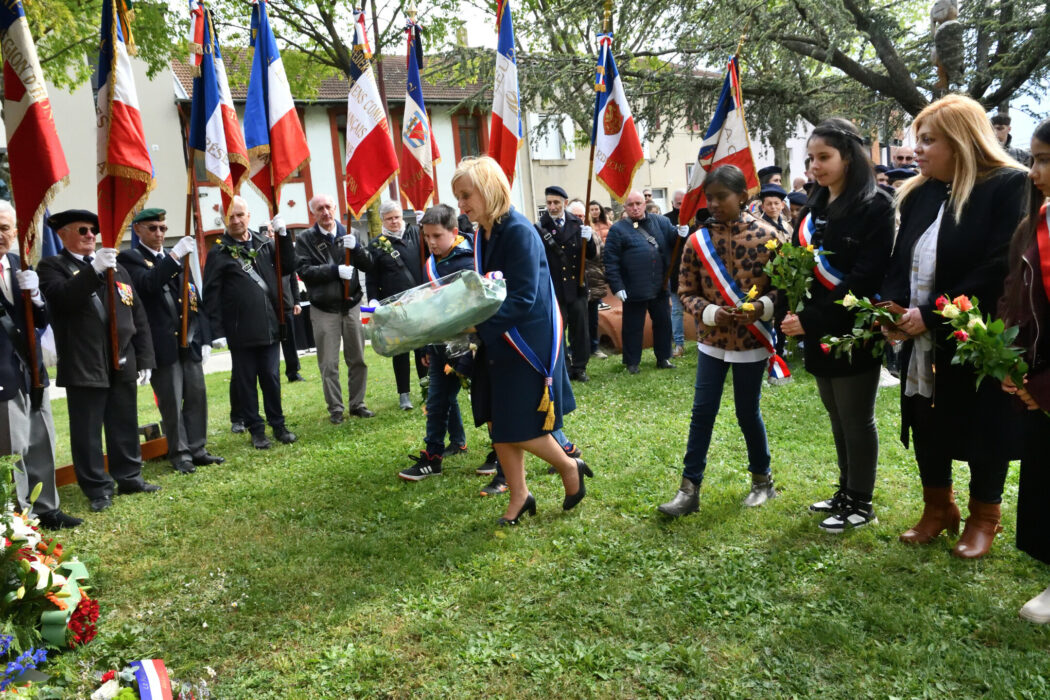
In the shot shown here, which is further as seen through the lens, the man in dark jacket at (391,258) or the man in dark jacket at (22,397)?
the man in dark jacket at (391,258)

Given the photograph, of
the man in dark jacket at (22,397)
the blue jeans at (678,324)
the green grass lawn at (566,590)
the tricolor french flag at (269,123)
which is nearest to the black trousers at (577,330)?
the blue jeans at (678,324)

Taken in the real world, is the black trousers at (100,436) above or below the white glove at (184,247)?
below

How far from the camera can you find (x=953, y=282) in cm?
343

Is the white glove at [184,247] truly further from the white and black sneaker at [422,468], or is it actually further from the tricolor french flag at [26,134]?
the white and black sneaker at [422,468]

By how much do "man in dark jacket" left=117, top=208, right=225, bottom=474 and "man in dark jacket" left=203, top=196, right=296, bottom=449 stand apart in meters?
0.25

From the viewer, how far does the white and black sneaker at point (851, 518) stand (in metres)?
4.07

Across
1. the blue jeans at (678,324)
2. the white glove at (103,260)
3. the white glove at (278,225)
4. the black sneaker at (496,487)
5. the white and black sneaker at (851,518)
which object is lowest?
the black sneaker at (496,487)

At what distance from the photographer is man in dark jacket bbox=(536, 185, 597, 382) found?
909 cm

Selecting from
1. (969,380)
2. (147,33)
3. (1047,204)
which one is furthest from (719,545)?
(147,33)

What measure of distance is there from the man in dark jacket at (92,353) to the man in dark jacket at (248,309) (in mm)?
1154

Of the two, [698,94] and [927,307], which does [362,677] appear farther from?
[698,94]

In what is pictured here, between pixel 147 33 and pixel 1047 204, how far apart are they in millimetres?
16684

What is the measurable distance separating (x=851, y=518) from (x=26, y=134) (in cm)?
554

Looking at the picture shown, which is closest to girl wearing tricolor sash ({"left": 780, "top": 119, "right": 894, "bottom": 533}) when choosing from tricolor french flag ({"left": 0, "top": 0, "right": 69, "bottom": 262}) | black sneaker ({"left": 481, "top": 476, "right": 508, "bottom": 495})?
black sneaker ({"left": 481, "top": 476, "right": 508, "bottom": 495})
